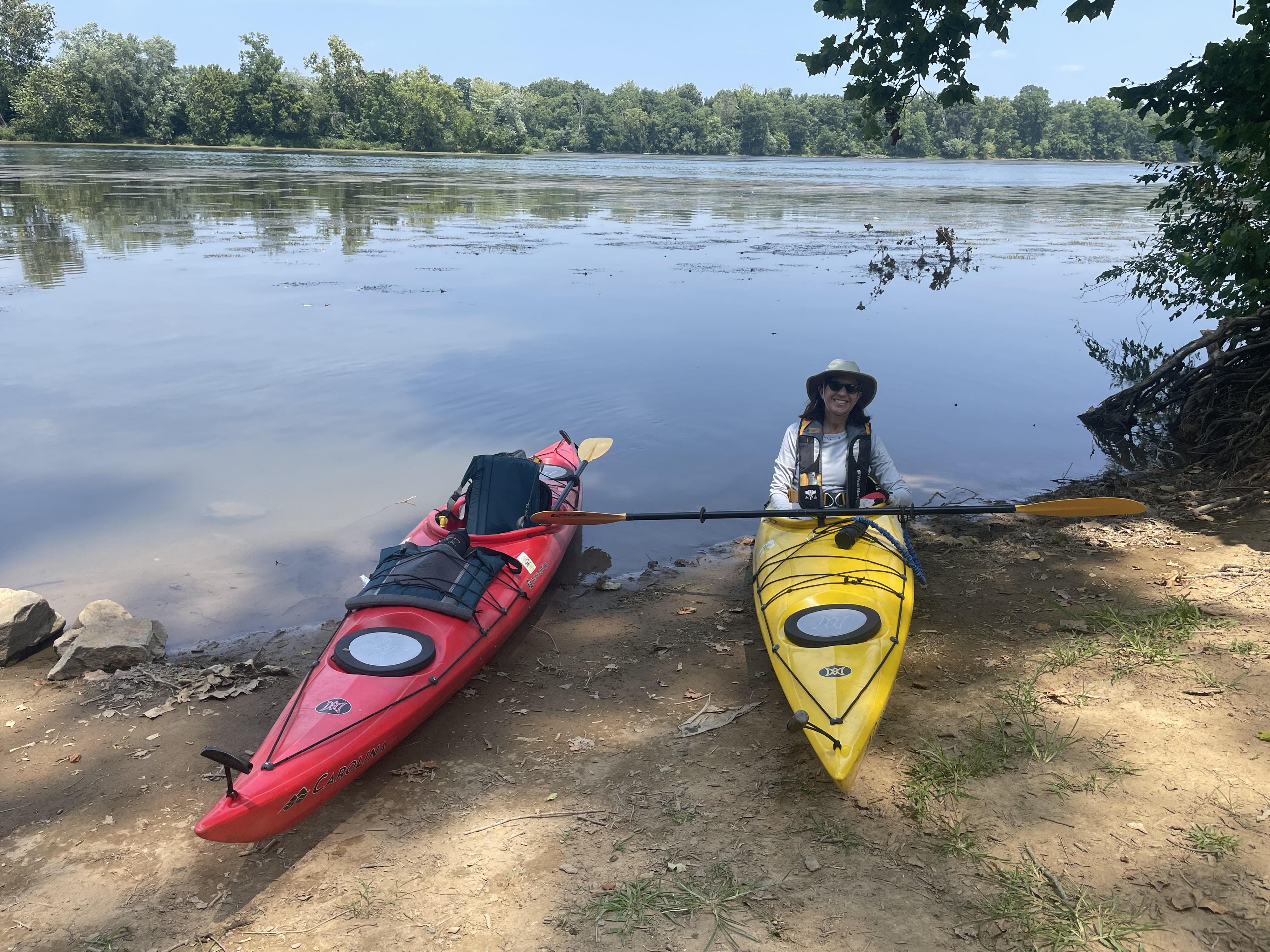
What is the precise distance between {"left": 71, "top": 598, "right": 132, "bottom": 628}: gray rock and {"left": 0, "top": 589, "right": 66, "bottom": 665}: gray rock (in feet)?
0.49

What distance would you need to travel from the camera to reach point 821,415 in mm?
5434

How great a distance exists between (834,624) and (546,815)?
159 cm

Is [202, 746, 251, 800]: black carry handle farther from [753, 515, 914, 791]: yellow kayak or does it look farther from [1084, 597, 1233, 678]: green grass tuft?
[1084, 597, 1233, 678]: green grass tuft

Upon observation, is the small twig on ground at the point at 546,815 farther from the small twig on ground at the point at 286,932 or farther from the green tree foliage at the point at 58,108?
the green tree foliage at the point at 58,108

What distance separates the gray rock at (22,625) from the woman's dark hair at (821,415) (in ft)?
15.2

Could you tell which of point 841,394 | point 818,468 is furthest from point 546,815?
point 841,394

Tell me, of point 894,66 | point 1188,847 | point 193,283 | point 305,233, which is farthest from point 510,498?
point 305,233

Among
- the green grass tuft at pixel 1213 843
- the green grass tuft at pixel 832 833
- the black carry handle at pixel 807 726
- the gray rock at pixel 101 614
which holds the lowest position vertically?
the gray rock at pixel 101 614

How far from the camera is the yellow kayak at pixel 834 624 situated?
3.51 metres

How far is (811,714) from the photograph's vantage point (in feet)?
11.7

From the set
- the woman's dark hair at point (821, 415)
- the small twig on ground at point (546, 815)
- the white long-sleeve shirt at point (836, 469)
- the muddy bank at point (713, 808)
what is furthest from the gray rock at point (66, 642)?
the woman's dark hair at point (821, 415)

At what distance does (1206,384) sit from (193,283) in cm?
1452

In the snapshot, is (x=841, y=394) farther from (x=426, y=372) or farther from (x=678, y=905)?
(x=426, y=372)

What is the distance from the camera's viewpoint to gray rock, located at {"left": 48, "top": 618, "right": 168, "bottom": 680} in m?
4.67
